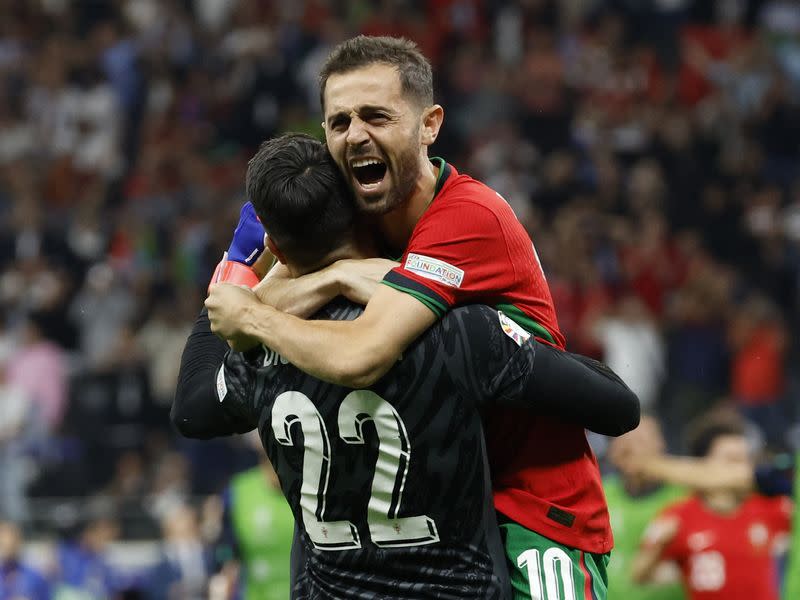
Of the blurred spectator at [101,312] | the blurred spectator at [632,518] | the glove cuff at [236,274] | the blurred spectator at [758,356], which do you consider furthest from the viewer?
the blurred spectator at [101,312]

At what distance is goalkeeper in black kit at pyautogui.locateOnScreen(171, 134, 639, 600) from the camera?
2.83 m

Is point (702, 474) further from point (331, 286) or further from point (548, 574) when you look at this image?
point (331, 286)

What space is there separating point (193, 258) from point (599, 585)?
361 inches

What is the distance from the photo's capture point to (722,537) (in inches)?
256

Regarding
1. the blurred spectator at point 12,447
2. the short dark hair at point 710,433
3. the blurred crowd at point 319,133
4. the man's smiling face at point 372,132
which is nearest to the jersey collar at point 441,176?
the man's smiling face at point 372,132

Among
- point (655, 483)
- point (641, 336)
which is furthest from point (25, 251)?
point (655, 483)

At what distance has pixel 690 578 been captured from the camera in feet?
21.5

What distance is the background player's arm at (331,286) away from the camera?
2875 millimetres

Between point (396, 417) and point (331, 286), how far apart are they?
32 cm

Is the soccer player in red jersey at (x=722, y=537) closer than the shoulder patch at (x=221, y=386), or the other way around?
the shoulder patch at (x=221, y=386)

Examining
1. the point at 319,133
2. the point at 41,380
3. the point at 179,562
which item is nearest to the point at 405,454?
the point at 179,562

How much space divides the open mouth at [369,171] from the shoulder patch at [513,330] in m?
0.42

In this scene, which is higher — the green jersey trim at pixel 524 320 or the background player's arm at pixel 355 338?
the green jersey trim at pixel 524 320

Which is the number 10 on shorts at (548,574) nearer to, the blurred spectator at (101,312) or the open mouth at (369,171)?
the open mouth at (369,171)
